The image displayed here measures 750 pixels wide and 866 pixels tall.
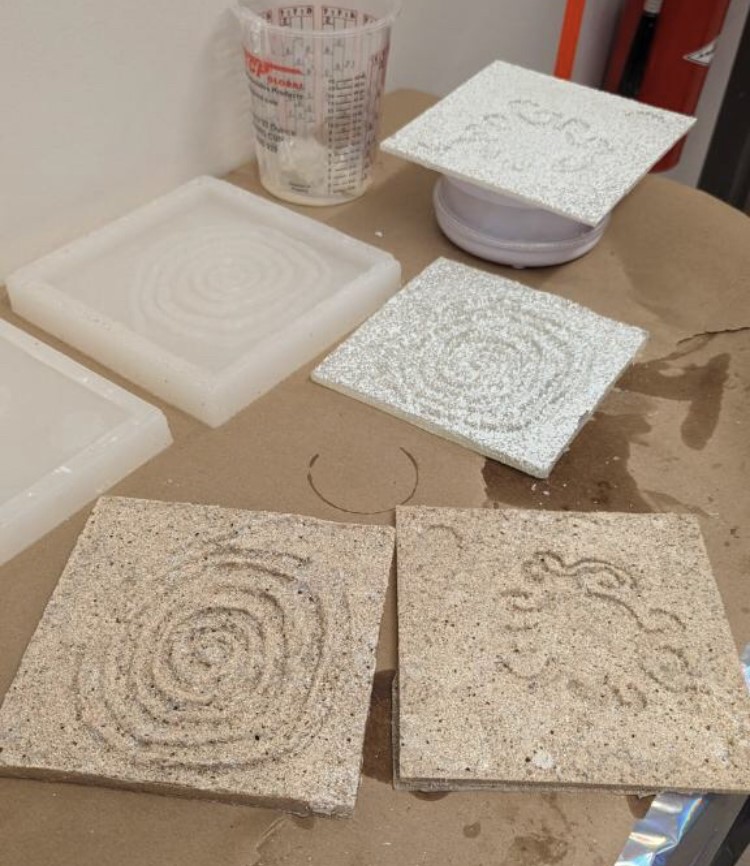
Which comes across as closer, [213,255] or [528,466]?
[528,466]

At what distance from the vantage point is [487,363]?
0.81 metres

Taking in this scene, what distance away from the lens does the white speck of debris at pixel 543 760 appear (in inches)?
20.6

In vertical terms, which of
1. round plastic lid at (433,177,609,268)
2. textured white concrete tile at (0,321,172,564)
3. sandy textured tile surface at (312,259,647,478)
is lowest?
textured white concrete tile at (0,321,172,564)

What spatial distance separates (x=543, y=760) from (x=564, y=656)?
0.08 meters

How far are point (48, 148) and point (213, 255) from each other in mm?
191

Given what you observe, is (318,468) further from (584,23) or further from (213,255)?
(584,23)

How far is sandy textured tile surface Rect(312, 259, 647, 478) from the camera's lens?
74cm

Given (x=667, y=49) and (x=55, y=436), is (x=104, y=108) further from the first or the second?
(x=667, y=49)

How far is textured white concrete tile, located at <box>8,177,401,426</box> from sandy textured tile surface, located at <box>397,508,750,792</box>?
231 millimetres

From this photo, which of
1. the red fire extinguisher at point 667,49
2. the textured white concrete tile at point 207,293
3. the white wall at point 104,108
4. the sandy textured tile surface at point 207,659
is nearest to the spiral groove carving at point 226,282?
the textured white concrete tile at point 207,293

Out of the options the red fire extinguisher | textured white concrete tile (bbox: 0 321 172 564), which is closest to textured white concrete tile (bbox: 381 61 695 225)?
textured white concrete tile (bbox: 0 321 172 564)

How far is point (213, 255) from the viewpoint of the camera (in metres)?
0.91

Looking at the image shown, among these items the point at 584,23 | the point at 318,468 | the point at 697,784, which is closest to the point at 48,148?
the point at 318,468

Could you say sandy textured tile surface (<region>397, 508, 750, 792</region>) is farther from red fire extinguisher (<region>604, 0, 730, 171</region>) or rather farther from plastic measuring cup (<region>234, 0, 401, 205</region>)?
red fire extinguisher (<region>604, 0, 730, 171</region>)
